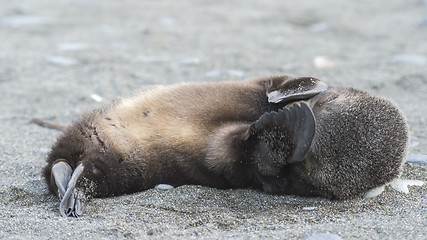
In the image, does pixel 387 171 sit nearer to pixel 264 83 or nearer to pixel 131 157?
pixel 264 83

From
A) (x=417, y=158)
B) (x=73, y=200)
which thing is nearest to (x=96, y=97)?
(x=73, y=200)

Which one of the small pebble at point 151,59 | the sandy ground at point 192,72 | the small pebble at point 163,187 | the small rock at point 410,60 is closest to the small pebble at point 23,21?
the sandy ground at point 192,72

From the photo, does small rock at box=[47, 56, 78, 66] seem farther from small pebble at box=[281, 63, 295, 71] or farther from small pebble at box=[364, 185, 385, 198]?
small pebble at box=[364, 185, 385, 198]

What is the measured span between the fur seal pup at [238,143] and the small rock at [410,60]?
3.42m

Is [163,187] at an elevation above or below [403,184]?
below

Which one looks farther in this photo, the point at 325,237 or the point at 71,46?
the point at 71,46

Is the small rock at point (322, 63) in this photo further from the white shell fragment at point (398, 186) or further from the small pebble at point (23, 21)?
the small pebble at point (23, 21)

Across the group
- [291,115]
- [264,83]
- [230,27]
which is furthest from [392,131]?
[230,27]

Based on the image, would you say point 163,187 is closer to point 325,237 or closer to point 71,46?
point 325,237

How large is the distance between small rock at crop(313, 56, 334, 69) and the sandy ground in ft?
0.08

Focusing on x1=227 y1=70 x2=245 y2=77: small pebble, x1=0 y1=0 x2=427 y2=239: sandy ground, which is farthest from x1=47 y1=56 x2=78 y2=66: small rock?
x1=227 y1=70 x2=245 y2=77: small pebble

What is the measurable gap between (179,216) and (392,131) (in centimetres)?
146

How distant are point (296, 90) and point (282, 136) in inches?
17.9

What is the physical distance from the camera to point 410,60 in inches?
289
